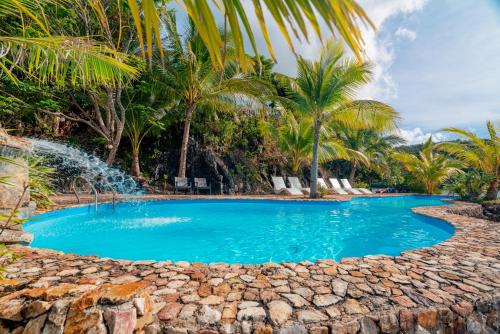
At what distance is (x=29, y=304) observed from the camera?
4.80 ft

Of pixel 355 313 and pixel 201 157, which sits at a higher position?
pixel 201 157

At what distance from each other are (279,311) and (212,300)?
522 mm

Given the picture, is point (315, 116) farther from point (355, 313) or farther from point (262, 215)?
point (355, 313)

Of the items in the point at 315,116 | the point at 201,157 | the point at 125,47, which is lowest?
the point at 201,157

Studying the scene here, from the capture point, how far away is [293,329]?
5.36 ft

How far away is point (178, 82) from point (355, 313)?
35.0ft

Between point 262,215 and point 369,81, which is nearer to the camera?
point 262,215

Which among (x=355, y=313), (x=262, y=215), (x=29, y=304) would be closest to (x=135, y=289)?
(x=29, y=304)

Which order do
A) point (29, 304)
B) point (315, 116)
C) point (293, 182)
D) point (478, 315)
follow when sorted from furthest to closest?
point (293, 182) → point (315, 116) → point (478, 315) → point (29, 304)

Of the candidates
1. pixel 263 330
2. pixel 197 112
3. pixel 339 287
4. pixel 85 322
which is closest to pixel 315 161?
pixel 197 112

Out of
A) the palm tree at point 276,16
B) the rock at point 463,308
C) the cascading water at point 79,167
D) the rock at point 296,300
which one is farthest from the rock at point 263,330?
the cascading water at point 79,167

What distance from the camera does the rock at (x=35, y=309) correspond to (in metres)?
1.41

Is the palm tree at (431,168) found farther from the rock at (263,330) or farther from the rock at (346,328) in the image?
the rock at (263,330)

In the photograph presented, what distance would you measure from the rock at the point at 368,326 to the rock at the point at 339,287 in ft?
0.98
